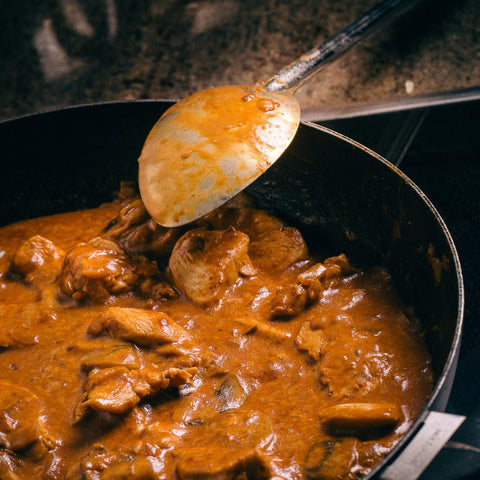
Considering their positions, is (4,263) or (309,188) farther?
(309,188)

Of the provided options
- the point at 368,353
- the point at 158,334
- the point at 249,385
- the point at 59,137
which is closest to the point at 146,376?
the point at 158,334

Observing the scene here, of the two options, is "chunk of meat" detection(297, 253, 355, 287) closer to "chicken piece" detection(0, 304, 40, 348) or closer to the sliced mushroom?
the sliced mushroom

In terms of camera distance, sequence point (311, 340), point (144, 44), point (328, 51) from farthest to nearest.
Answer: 1. point (144, 44)
2. point (328, 51)
3. point (311, 340)

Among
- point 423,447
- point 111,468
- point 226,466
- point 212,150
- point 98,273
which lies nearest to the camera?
point 423,447

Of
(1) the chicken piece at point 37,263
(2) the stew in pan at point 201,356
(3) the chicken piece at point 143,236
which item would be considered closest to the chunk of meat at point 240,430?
(2) the stew in pan at point 201,356

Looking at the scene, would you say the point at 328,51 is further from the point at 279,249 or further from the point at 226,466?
the point at 226,466

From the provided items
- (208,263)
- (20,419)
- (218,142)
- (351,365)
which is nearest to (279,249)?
(208,263)

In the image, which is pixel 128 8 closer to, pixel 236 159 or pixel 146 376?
pixel 236 159
